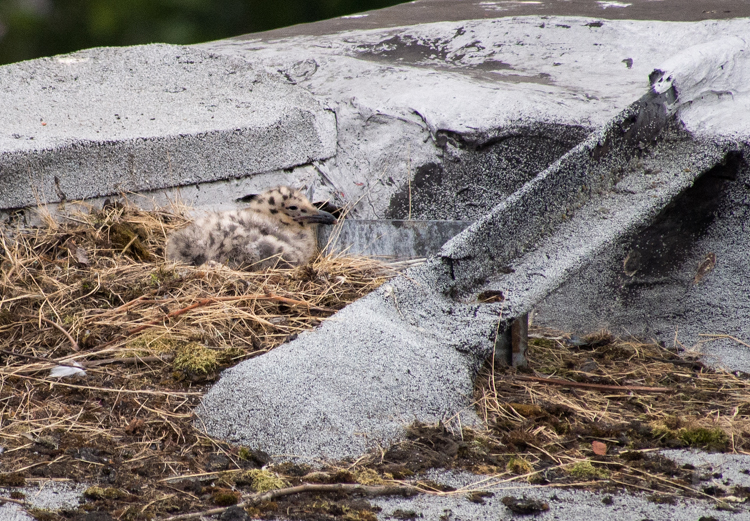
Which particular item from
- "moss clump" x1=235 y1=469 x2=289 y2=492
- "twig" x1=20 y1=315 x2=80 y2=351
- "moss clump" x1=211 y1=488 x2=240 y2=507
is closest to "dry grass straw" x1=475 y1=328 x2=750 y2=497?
"moss clump" x1=235 y1=469 x2=289 y2=492

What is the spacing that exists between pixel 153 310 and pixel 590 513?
85.9 inches

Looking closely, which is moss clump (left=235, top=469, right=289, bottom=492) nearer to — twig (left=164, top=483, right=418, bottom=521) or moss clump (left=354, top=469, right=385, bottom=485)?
twig (left=164, top=483, right=418, bottom=521)

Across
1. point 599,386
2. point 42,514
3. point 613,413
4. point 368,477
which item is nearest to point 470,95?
point 599,386

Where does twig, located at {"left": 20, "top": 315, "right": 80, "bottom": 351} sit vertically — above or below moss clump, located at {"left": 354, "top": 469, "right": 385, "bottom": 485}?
above

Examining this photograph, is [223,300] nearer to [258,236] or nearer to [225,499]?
[258,236]

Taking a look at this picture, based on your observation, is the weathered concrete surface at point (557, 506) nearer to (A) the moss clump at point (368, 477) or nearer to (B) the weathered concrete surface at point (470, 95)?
(A) the moss clump at point (368, 477)

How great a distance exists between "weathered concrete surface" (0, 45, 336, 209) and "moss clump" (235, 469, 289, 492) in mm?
2559

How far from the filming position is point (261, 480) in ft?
7.36

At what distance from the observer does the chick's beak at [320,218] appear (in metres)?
4.65

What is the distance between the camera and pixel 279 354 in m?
2.81

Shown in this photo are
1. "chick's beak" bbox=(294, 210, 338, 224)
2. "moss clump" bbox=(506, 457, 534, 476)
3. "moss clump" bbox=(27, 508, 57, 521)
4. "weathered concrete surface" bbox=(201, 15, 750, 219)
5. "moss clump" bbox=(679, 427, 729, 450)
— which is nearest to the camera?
"moss clump" bbox=(27, 508, 57, 521)

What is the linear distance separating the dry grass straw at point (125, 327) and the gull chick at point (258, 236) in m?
0.21

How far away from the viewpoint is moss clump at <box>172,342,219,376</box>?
297cm

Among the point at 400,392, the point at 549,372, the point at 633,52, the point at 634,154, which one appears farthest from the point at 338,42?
the point at 400,392
